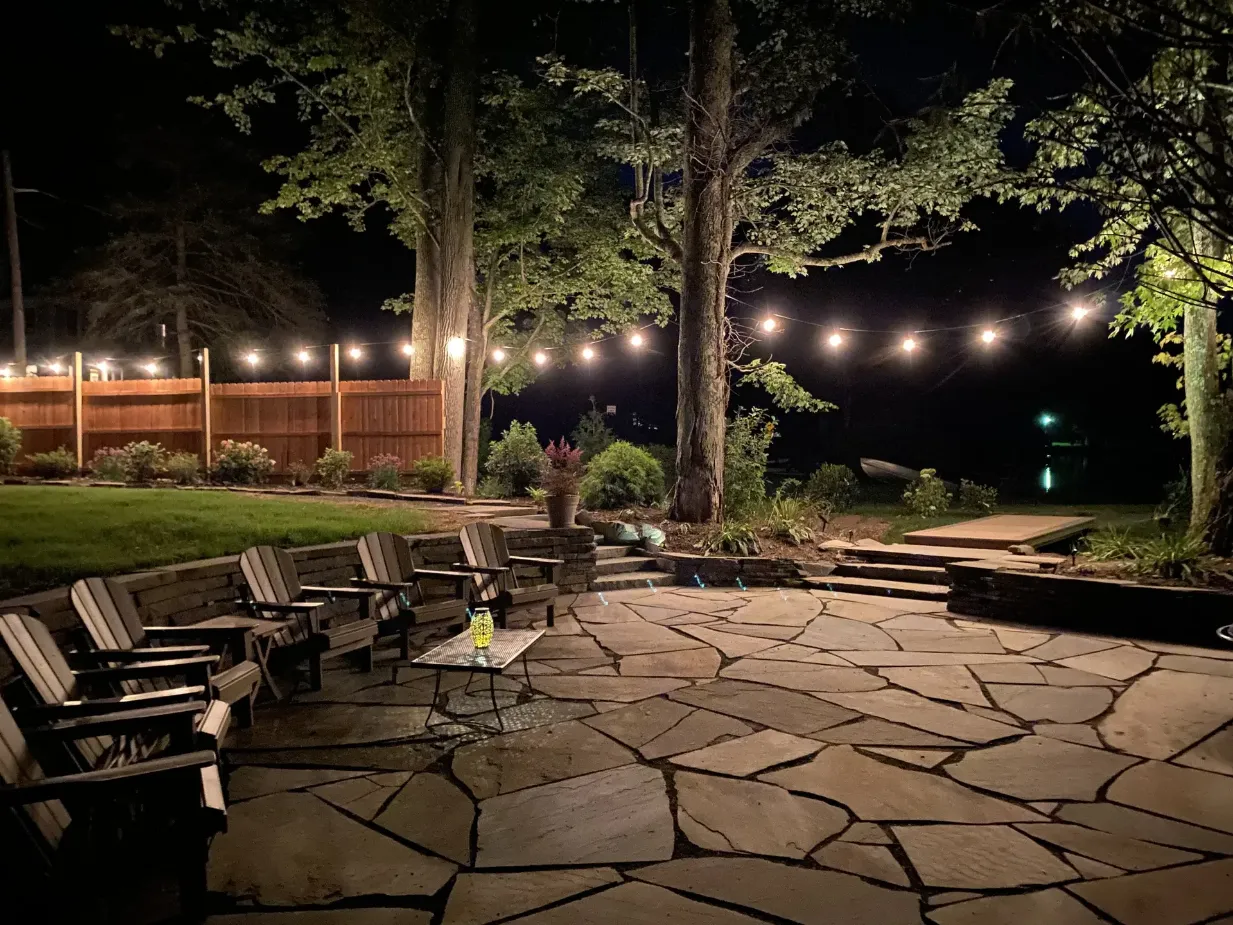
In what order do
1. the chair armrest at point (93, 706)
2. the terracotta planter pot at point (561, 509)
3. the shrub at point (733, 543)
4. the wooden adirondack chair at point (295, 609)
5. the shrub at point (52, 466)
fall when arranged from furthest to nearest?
1. the shrub at point (52, 466)
2. the shrub at point (733, 543)
3. the terracotta planter pot at point (561, 509)
4. the wooden adirondack chair at point (295, 609)
5. the chair armrest at point (93, 706)

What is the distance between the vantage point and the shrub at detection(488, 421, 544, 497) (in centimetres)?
1315

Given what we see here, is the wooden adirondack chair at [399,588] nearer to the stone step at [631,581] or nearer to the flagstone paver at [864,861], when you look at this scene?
the stone step at [631,581]

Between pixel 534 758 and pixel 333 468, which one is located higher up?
pixel 333 468

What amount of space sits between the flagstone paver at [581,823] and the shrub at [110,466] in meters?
11.7

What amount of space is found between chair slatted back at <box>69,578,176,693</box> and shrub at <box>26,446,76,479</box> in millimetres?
11146

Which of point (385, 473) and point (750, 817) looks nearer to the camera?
point (750, 817)

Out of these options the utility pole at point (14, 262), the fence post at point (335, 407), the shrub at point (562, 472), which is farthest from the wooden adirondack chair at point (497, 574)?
the utility pole at point (14, 262)

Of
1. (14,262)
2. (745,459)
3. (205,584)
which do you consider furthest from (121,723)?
(14,262)

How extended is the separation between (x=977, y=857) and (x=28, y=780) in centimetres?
329

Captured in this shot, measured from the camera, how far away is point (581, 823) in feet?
11.0

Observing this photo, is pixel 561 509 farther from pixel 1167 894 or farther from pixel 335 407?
pixel 335 407

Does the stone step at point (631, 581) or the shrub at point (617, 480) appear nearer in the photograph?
the stone step at point (631, 581)

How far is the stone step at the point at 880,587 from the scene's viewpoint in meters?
8.44

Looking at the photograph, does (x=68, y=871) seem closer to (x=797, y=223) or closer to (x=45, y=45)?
(x=797, y=223)
